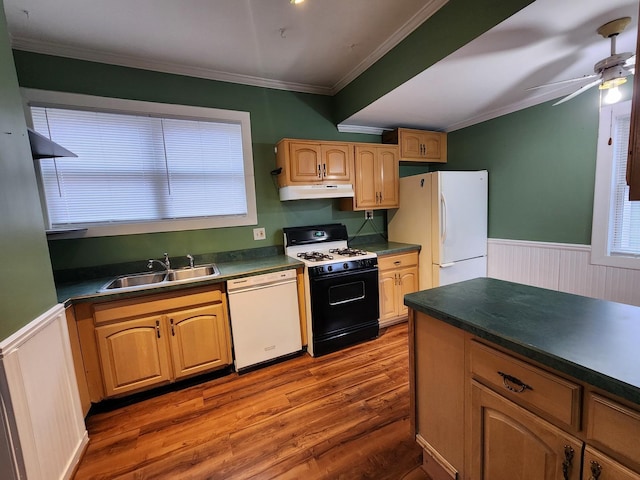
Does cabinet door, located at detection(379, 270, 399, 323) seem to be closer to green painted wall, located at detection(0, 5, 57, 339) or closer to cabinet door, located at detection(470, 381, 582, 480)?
cabinet door, located at detection(470, 381, 582, 480)

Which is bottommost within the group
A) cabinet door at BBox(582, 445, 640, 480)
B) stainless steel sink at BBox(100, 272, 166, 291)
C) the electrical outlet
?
cabinet door at BBox(582, 445, 640, 480)

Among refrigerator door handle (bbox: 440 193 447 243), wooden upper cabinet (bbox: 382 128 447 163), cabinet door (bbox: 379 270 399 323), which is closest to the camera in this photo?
refrigerator door handle (bbox: 440 193 447 243)

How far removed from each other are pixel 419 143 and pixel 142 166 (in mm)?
3092

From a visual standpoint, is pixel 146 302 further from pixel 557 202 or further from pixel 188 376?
pixel 557 202

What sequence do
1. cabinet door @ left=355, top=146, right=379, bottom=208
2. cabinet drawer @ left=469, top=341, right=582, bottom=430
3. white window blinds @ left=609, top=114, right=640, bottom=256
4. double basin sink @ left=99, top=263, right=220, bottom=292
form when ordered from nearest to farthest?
cabinet drawer @ left=469, top=341, right=582, bottom=430 → white window blinds @ left=609, top=114, right=640, bottom=256 → double basin sink @ left=99, top=263, right=220, bottom=292 → cabinet door @ left=355, top=146, right=379, bottom=208

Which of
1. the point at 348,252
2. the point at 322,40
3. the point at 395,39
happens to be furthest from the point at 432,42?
the point at 348,252

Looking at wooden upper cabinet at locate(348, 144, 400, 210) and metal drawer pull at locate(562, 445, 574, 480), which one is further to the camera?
wooden upper cabinet at locate(348, 144, 400, 210)

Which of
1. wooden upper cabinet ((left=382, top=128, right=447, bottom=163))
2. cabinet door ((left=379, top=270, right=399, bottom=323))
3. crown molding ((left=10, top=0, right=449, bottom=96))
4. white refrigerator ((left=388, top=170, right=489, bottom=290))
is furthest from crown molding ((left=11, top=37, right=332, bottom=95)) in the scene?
cabinet door ((left=379, top=270, right=399, bottom=323))

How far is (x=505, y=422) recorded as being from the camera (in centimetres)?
96

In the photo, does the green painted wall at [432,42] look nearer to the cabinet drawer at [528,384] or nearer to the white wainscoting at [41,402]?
the cabinet drawer at [528,384]

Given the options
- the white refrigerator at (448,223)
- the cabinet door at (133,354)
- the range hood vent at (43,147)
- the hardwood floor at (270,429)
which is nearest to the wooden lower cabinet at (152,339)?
the cabinet door at (133,354)

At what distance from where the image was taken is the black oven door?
2.47 meters

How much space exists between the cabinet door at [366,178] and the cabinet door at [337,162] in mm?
121

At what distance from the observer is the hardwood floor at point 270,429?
146cm
